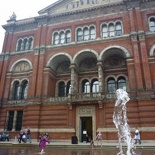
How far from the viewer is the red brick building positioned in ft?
71.9

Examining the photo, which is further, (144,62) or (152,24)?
(152,24)

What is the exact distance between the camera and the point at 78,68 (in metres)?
27.4

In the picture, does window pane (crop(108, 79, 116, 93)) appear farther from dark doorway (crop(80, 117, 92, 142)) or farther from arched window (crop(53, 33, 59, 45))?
arched window (crop(53, 33, 59, 45))

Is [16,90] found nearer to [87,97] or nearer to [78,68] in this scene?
[78,68]

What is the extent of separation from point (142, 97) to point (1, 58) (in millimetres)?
23268

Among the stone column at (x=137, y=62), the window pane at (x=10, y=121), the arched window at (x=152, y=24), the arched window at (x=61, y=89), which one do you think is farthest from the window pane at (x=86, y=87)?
the arched window at (x=152, y=24)

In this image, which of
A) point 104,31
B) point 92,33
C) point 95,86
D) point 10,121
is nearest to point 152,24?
point 104,31

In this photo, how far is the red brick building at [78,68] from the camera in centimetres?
2192

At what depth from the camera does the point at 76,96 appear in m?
23.1

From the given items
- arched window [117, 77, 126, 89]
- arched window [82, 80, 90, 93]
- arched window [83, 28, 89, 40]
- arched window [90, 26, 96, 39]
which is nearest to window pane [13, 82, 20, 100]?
arched window [82, 80, 90, 93]

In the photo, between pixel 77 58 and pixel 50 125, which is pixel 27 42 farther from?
pixel 50 125

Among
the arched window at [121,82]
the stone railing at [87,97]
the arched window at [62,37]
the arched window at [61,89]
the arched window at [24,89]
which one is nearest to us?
the stone railing at [87,97]

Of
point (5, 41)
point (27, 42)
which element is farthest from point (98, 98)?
point (5, 41)

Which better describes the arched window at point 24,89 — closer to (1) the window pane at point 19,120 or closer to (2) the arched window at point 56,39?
(1) the window pane at point 19,120
